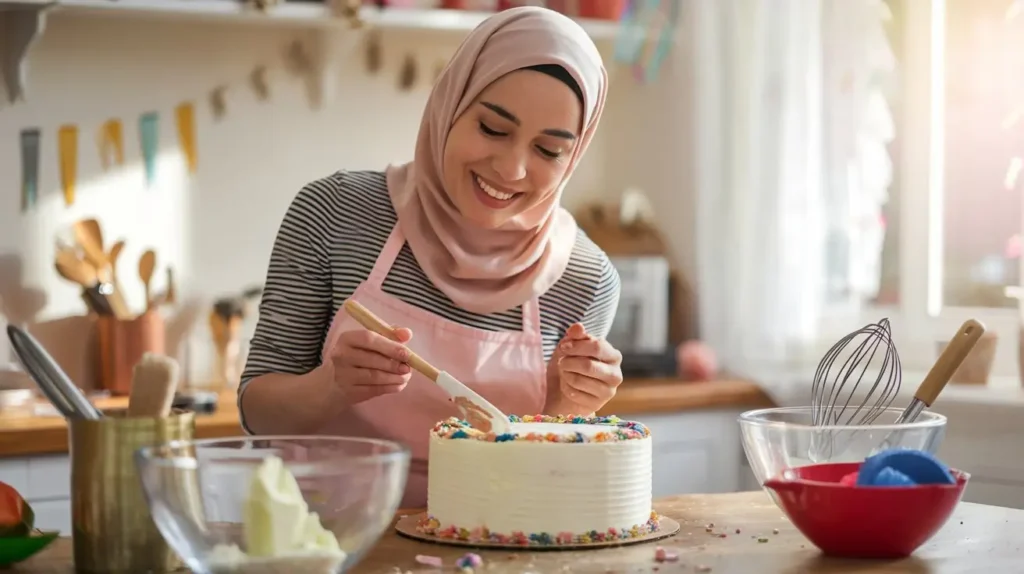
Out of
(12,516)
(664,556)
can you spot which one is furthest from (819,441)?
(12,516)

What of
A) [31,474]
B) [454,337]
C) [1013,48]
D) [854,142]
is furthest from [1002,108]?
[31,474]

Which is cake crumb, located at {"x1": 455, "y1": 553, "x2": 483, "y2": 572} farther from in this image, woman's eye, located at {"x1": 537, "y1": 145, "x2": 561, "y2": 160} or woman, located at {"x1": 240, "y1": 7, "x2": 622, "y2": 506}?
woman's eye, located at {"x1": 537, "y1": 145, "x2": 561, "y2": 160}

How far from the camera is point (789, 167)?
3018mm

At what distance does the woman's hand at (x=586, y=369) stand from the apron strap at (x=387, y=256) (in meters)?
0.26

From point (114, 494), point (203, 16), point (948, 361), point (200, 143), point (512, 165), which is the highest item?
point (203, 16)

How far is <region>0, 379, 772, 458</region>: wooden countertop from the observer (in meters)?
2.38

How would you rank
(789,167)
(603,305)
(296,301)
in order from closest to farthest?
1. (296,301)
2. (603,305)
3. (789,167)

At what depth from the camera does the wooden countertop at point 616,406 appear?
2375 millimetres

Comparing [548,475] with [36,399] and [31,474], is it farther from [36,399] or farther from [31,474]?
[36,399]

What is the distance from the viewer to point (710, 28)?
10.6 feet

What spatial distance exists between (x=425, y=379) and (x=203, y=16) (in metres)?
1.48

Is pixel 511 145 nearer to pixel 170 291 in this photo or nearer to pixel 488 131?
pixel 488 131

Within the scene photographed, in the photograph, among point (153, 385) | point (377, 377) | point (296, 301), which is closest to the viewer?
point (153, 385)

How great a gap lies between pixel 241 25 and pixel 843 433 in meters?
2.13
